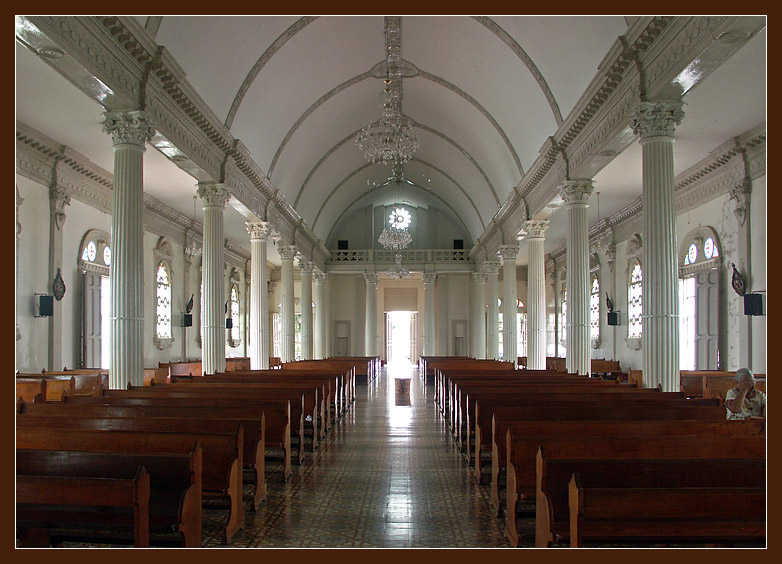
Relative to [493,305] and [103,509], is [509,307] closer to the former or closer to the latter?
[493,305]

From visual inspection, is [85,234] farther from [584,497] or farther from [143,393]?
[584,497]

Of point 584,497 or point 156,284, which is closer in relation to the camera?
point 584,497

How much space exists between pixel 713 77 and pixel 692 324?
26.9 ft

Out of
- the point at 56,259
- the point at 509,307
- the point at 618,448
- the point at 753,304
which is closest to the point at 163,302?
the point at 56,259

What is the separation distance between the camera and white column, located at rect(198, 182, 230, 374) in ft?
43.3

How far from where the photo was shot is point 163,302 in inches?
802

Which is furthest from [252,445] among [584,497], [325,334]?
[325,334]

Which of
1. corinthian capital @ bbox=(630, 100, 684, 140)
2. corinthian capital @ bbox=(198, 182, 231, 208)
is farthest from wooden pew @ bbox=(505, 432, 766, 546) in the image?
corinthian capital @ bbox=(198, 182, 231, 208)

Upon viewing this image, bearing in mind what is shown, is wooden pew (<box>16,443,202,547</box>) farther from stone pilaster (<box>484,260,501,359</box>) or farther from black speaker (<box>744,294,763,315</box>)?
stone pilaster (<box>484,260,501,359</box>)

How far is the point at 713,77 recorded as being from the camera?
1016 centimetres

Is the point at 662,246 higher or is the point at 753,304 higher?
the point at 662,246

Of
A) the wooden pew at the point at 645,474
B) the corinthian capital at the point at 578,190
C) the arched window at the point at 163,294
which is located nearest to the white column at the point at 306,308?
the arched window at the point at 163,294

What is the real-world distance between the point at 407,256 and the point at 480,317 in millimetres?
5004

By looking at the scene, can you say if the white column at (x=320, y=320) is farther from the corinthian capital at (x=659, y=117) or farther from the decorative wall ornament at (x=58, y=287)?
the corinthian capital at (x=659, y=117)
